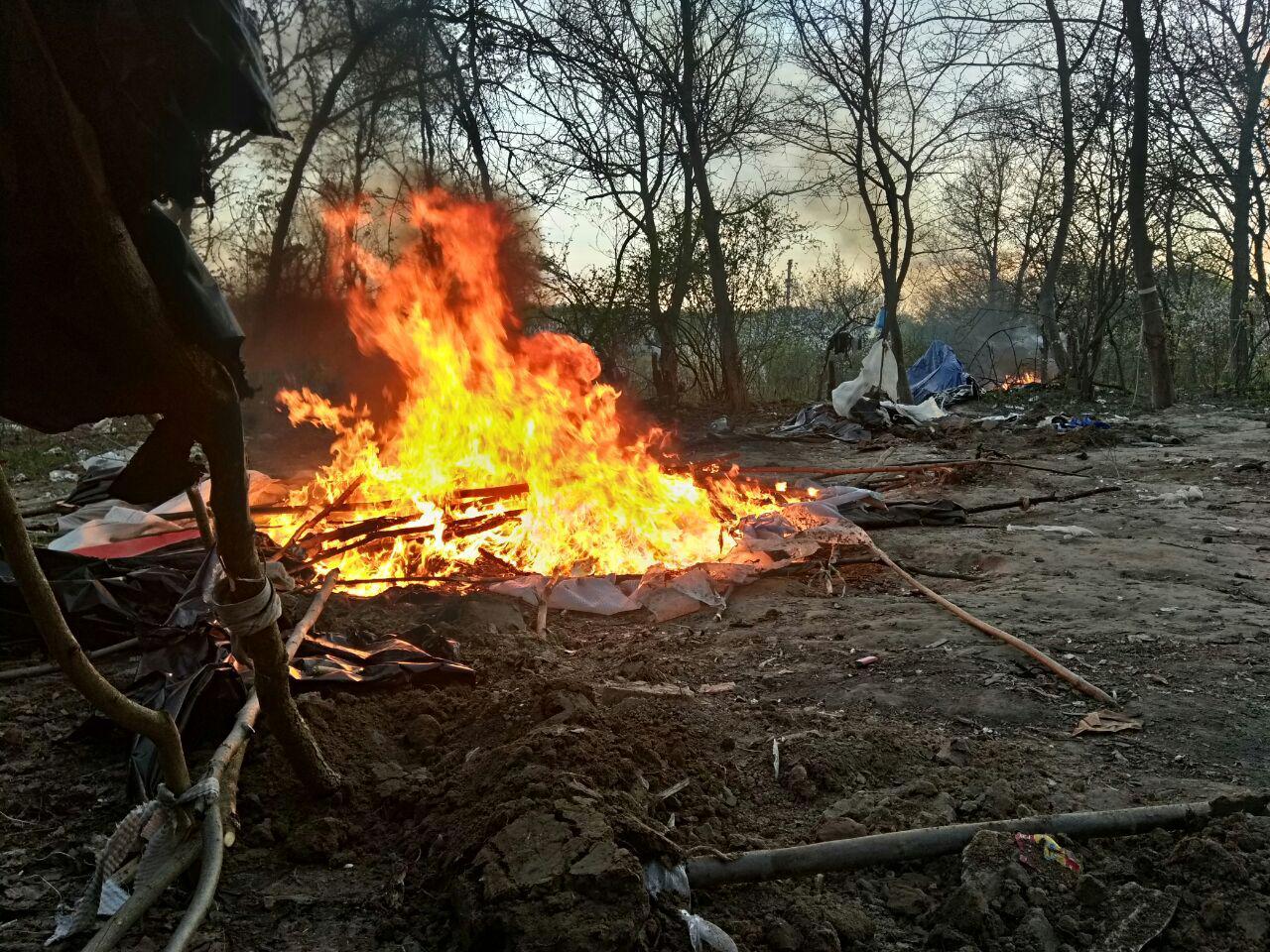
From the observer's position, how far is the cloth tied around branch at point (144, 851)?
6.68 feet

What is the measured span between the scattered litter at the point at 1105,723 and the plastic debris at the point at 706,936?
6.49ft

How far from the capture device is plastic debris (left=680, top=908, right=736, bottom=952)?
1.99 meters

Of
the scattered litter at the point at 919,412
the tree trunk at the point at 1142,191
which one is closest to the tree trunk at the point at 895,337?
the scattered litter at the point at 919,412

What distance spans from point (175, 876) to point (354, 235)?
7.00m

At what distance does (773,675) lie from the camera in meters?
4.01

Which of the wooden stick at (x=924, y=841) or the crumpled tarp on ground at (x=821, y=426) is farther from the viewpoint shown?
the crumpled tarp on ground at (x=821, y=426)

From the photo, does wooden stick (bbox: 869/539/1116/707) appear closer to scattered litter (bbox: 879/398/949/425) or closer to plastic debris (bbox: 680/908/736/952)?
plastic debris (bbox: 680/908/736/952)

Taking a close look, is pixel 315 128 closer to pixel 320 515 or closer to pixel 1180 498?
pixel 320 515

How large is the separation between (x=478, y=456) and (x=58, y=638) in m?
5.79

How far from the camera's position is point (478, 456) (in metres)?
7.38

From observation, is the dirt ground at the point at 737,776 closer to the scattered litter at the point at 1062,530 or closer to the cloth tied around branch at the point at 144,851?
the cloth tied around branch at the point at 144,851

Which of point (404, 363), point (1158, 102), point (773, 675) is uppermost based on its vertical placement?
point (1158, 102)

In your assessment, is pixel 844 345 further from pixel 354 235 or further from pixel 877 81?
pixel 354 235

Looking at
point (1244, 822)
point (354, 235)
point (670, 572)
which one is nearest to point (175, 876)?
point (1244, 822)
